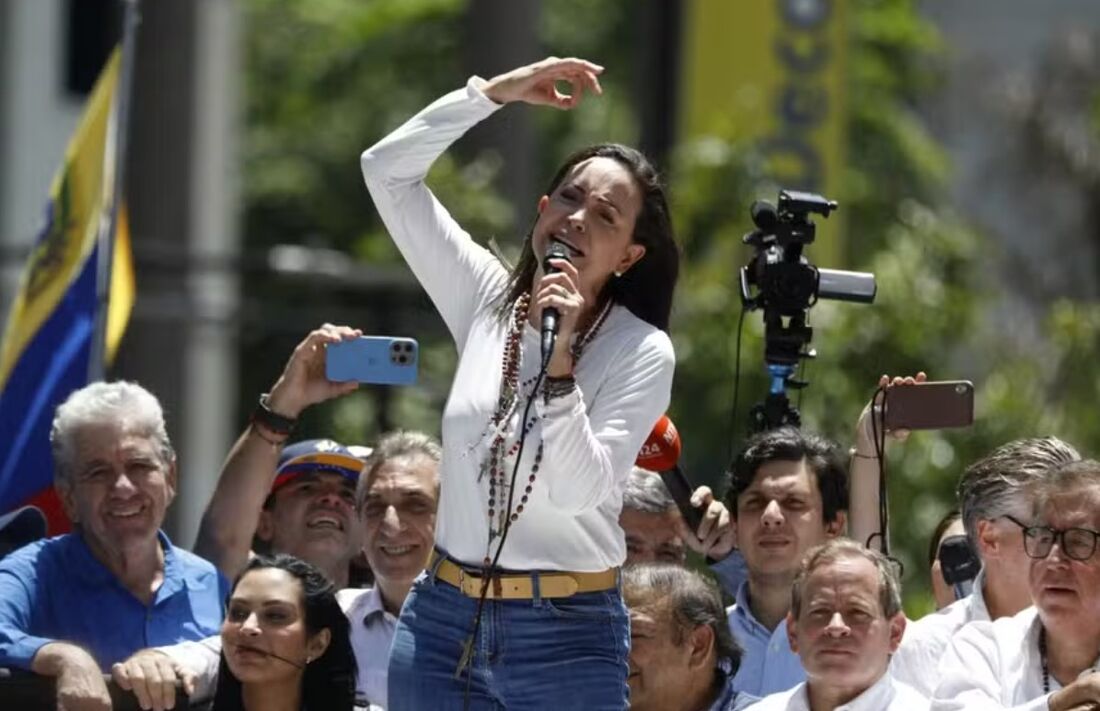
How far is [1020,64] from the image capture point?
34594 mm

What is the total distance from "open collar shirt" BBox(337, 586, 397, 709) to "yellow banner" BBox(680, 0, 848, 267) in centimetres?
1191

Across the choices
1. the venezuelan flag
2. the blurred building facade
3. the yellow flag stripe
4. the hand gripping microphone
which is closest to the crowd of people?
the hand gripping microphone

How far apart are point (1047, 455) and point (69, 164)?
3849mm

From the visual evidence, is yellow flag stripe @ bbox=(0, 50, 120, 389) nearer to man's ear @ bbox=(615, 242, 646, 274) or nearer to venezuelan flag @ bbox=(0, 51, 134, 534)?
venezuelan flag @ bbox=(0, 51, 134, 534)

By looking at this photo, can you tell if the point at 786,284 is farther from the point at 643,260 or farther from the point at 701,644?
the point at 643,260

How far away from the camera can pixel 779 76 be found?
20.7 m

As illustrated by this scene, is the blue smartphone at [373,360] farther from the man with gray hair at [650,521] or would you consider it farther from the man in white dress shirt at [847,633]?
the man in white dress shirt at [847,633]

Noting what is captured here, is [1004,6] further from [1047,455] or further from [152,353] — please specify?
[1047,455]

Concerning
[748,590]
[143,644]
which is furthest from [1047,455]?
[143,644]

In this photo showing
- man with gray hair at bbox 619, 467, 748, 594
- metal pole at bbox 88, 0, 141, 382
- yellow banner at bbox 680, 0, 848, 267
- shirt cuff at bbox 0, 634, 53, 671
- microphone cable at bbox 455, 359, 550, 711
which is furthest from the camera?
yellow banner at bbox 680, 0, 848, 267

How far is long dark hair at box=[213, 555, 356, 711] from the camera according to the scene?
6.96 meters

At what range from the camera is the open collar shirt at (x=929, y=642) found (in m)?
7.06

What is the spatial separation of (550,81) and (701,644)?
1.57 m

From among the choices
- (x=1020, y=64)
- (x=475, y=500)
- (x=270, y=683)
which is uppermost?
(x=1020, y=64)
